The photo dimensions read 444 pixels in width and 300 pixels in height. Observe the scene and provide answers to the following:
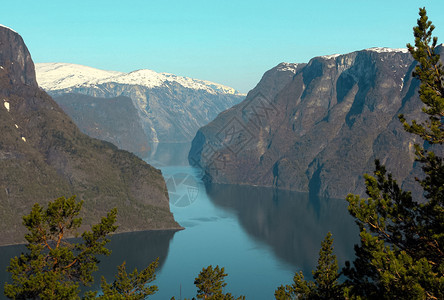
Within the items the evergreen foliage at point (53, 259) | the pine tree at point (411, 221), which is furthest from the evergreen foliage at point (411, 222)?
the evergreen foliage at point (53, 259)

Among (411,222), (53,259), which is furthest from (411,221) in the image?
(53,259)

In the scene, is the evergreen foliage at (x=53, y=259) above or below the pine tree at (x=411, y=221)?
below

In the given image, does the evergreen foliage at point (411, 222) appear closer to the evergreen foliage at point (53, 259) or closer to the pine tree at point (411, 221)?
the pine tree at point (411, 221)

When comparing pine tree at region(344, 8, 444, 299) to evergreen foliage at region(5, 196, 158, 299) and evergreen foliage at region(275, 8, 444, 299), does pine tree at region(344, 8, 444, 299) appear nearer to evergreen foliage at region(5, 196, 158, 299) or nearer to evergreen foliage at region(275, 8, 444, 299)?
evergreen foliage at region(275, 8, 444, 299)

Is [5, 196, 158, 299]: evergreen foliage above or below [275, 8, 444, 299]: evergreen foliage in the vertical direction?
below

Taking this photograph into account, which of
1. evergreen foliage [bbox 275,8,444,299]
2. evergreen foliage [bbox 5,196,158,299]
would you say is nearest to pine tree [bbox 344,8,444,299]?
evergreen foliage [bbox 275,8,444,299]

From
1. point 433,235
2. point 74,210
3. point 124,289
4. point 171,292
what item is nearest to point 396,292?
point 433,235

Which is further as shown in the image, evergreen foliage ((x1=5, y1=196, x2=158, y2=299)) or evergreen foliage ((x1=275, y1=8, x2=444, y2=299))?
evergreen foliage ((x1=5, y1=196, x2=158, y2=299))

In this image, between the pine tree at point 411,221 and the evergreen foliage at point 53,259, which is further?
the evergreen foliage at point 53,259

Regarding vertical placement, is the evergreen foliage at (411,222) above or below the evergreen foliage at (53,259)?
above
